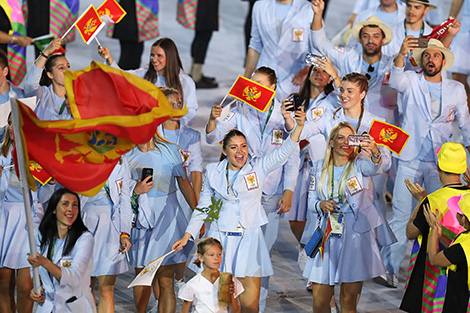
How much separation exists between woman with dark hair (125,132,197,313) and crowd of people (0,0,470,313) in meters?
0.01

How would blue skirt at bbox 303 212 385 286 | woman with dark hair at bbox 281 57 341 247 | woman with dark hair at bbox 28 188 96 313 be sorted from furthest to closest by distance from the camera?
1. woman with dark hair at bbox 281 57 341 247
2. blue skirt at bbox 303 212 385 286
3. woman with dark hair at bbox 28 188 96 313

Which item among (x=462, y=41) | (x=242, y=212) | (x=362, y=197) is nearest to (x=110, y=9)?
(x=242, y=212)

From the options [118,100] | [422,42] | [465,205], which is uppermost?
[422,42]

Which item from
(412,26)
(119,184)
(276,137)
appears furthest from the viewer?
(412,26)

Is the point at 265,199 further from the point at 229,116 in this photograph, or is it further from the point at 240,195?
the point at 240,195

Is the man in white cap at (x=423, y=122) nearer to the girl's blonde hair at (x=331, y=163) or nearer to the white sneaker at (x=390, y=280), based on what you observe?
the white sneaker at (x=390, y=280)

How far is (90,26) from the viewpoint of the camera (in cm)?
863

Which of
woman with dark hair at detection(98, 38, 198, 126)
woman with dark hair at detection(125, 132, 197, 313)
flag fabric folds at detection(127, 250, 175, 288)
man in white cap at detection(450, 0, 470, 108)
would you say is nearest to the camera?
flag fabric folds at detection(127, 250, 175, 288)

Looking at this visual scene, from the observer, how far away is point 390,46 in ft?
33.1

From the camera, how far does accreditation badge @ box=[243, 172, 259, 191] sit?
24.4 ft

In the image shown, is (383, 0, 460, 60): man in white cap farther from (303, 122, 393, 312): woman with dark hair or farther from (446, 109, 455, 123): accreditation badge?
(303, 122, 393, 312): woman with dark hair

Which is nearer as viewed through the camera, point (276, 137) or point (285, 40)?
point (276, 137)

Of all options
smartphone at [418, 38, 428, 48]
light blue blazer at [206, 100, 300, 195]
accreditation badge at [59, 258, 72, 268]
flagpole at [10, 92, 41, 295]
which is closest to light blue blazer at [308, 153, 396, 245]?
light blue blazer at [206, 100, 300, 195]

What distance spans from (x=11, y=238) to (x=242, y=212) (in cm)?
185
